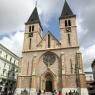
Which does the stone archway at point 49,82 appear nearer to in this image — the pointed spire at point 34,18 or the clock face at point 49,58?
the clock face at point 49,58

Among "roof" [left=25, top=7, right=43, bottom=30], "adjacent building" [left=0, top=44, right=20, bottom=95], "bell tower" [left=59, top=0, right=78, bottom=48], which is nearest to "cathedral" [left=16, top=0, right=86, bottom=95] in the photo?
"bell tower" [left=59, top=0, right=78, bottom=48]

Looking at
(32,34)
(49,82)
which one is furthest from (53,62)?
(32,34)

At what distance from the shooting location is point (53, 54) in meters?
32.3

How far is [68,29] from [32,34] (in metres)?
9.76

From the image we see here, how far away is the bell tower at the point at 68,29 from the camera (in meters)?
32.3

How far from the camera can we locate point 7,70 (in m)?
39.6

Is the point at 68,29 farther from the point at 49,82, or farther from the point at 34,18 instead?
the point at 49,82

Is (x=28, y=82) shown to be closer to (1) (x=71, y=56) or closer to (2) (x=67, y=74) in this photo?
(2) (x=67, y=74)

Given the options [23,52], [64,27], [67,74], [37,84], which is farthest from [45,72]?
[64,27]

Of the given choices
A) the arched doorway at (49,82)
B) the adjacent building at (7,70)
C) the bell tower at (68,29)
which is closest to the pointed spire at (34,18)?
the bell tower at (68,29)

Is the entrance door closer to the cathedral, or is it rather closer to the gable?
the cathedral

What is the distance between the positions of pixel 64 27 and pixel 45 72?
12.6m

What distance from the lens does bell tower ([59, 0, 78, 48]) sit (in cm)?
3228

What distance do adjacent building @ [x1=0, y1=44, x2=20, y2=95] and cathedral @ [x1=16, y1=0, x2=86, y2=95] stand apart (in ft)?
23.4
